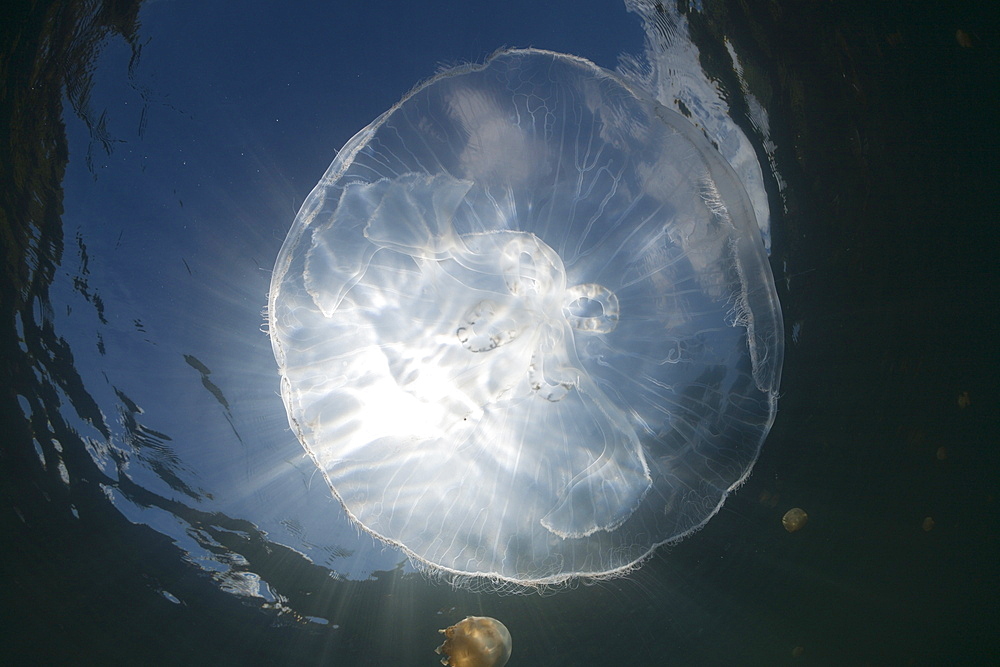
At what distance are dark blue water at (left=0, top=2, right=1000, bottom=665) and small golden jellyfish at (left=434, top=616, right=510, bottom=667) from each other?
31 cm

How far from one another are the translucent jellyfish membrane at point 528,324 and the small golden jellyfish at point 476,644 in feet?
8.89

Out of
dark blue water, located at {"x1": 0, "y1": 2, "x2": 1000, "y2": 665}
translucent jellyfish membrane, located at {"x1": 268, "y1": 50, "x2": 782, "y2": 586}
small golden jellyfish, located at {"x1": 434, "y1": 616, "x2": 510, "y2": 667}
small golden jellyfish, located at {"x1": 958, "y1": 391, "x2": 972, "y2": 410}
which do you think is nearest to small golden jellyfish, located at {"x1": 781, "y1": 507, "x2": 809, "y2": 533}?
dark blue water, located at {"x1": 0, "y1": 2, "x2": 1000, "y2": 665}

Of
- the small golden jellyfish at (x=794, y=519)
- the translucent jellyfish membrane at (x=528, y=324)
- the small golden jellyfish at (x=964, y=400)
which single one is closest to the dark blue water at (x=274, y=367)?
the small golden jellyfish at (x=964, y=400)

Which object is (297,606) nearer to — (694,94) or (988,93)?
(694,94)

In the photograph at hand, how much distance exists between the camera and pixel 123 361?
5.32 metres

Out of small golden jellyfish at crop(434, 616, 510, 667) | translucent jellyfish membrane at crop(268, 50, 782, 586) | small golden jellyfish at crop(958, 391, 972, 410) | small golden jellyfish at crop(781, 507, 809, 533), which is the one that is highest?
small golden jellyfish at crop(958, 391, 972, 410)

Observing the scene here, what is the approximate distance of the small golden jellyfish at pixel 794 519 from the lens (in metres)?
6.50

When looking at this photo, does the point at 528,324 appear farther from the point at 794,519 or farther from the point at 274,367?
the point at 794,519

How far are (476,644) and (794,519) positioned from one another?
4.36 metres

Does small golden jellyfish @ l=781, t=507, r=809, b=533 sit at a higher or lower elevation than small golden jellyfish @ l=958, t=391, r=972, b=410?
lower

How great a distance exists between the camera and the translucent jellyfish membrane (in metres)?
3.15

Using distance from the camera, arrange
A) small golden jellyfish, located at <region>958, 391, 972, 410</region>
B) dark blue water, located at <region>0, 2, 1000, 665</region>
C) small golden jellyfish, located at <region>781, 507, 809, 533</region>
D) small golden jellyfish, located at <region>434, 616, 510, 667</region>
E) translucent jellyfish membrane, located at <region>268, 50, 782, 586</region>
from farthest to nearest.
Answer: small golden jellyfish, located at <region>781, 507, 809, 533</region> → small golden jellyfish, located at <region>434, 616, 510, 667</region> → small golden jellyfish, located at <region>958, 391, 972, 410</region> → dark blue water, located at <region>0, 2, 1000, 665</region> → translucent jellyfish membrane, located at <region>268, 50, 782, 586</region>

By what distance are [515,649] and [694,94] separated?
7494 mm

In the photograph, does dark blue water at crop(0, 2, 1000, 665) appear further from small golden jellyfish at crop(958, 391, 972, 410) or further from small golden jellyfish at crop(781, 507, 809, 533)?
small golden jellyfish at crop(781, 507, 809, 533)
